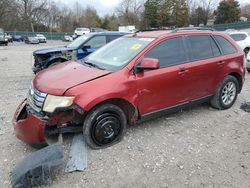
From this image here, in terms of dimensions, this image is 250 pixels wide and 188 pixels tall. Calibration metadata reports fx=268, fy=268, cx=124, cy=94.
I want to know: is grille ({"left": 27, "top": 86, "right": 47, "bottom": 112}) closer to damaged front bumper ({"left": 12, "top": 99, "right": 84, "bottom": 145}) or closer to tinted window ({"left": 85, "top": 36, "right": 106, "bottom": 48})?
damaged front bumper ({"left": 12, "top": 99, "right": 84, "bottom": 145})

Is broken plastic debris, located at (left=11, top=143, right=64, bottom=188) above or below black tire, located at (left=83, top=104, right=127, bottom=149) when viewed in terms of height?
below

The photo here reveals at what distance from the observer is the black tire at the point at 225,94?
5.38 meters

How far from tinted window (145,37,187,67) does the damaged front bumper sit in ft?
4.91

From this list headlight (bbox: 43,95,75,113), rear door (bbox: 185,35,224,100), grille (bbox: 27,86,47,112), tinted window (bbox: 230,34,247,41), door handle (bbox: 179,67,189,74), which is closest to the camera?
headlight (bbox: 43,95,75,113)

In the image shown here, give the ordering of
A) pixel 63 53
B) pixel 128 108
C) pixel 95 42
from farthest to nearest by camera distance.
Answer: pixel 95 42, pixel 63 53, pixel 128 108

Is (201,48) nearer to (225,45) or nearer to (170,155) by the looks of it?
(225,45)

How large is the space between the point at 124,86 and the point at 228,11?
59.1m

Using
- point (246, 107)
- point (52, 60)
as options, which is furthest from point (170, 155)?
point (52, 60)

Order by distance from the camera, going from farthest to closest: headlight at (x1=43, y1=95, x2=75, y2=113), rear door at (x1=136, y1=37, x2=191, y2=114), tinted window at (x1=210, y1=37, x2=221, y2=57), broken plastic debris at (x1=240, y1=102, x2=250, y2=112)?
broken plastic debris at (x1=240, y1=102, x2=250, y2=112), tinted window at (x1=210, y1=37, x2=221, y2=57), rear door at (x1=136, y1=37, x2=191, y2=114), headlight at (x1=43, y1=95, x2=75, y2=113)

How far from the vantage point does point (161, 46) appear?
447 cm

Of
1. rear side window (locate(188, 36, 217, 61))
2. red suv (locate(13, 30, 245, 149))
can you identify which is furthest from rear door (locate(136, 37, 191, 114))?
rear side window (locate(188, 36, 217, 61))

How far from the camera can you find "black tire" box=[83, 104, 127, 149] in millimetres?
3764

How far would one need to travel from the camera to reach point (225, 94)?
5562 millimetres

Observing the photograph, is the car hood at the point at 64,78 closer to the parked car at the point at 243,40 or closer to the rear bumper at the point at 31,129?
the rear bumper at the point at 31,129
